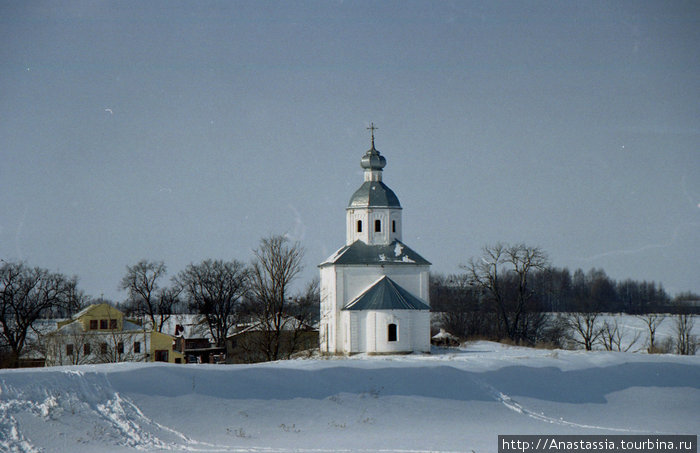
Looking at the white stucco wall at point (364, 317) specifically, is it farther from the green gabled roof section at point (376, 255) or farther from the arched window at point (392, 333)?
the green gabled roof section at point (376, 255)

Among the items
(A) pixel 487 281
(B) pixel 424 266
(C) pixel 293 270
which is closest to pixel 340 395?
(C) pixel 293 270

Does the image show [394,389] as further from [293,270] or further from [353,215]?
[353,215]

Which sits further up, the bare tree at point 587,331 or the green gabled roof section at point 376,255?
the green gabled roof section at point 376,255

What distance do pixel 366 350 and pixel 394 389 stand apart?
56.0 feet

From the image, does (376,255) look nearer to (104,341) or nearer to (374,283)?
(374,283)

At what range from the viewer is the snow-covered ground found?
2069 cm

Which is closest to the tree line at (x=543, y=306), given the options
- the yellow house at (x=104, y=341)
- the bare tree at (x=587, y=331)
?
the bare tree at (x=587, y=331)

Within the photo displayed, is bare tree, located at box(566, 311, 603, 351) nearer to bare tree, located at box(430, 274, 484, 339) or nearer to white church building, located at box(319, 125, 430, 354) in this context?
bare tree, located at box(430, 274, 484, 339)

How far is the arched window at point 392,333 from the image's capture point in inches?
1676

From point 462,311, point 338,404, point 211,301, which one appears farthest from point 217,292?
point 338,404

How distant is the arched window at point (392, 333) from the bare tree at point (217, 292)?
2501 cm

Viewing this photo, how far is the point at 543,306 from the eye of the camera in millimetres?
96000

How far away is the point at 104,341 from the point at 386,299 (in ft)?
50.7

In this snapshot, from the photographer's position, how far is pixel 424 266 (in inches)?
1801
